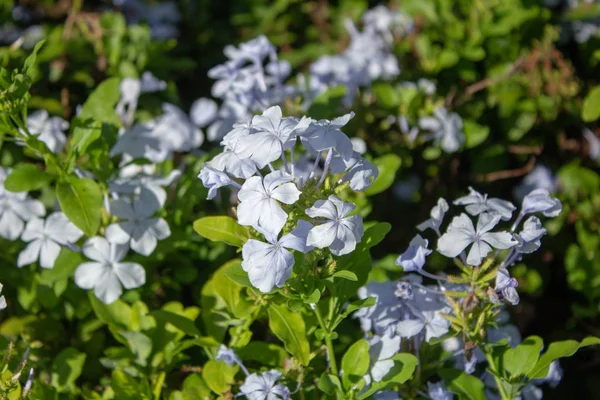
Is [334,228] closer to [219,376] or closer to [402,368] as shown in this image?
[402,368]

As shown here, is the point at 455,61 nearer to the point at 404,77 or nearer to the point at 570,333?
the point at 404,77

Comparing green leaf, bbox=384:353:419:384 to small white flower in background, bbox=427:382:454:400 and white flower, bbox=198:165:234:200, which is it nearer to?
small white flower in background, bbox=427:382:454:400

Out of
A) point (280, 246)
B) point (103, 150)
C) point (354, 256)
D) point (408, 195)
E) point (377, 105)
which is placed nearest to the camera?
point (280, 246)

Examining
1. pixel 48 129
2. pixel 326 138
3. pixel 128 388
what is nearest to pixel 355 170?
pixel 326 138

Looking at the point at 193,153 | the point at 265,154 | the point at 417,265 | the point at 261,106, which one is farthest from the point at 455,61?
the point at 265,154

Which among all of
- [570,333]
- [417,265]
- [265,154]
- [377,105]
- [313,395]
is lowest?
[570,333]

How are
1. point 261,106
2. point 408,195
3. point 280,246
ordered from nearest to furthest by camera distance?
point 280,246, point 261,106, point 408,195
